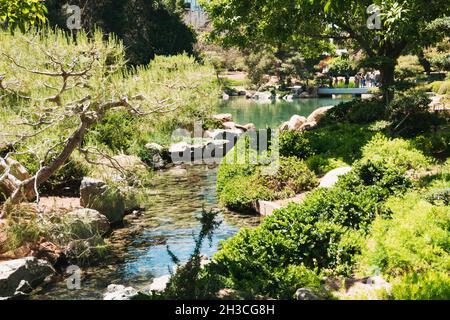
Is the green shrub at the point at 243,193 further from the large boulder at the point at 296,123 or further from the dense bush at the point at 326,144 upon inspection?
the large boulder at the point at 296,123

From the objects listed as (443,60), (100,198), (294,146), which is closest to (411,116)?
(294,146)

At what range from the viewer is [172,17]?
50250 mm

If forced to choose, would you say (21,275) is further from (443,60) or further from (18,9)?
(443,60)

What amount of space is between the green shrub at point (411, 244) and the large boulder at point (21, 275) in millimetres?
5162

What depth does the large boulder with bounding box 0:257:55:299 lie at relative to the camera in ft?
26.7

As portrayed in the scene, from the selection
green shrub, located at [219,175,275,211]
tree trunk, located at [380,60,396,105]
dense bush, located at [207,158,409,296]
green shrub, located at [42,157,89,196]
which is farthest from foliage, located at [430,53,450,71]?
green shrub, located at [42,157,89,196]

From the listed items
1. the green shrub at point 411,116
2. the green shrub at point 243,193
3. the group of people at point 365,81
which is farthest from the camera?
the group of people at point 365,81

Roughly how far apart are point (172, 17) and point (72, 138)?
42.1 m

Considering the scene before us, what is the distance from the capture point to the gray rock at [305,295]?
615cm

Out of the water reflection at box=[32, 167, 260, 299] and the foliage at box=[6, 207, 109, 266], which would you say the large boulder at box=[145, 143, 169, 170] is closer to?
the water reflection at box=[32, 167, 260, 299]

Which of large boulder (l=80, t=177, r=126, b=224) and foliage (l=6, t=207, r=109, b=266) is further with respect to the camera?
large boulder (l=80, t=177, r=126, b=224)

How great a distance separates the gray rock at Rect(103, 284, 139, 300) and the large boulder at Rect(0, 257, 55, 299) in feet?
4.35

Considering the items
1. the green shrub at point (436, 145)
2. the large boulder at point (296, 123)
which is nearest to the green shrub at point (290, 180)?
the green shrub at point (436, 145)
